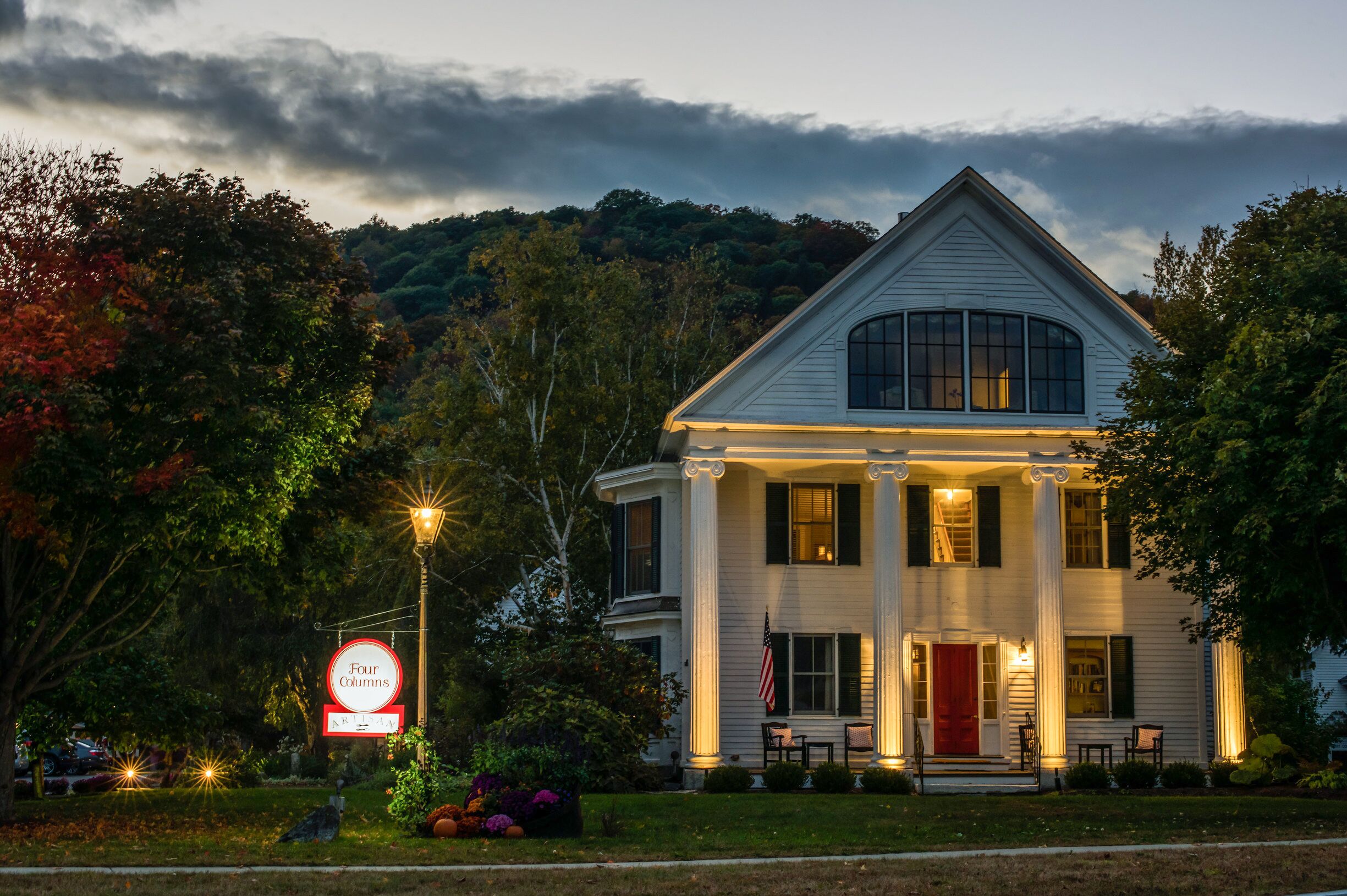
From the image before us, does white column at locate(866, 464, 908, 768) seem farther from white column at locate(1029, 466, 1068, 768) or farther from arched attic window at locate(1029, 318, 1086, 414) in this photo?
arched attic window at locate(1029, 318, 1086, 414)

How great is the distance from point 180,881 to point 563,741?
22.3ft

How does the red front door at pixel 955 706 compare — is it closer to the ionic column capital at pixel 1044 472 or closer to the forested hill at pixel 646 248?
the ionic column capital at pixel 1044 472

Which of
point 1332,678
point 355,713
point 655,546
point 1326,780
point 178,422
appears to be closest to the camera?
point 355,713

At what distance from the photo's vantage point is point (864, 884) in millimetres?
12180

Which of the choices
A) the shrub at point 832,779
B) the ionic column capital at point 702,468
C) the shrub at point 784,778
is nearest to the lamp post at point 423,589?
the ionic column capital at point 702,468

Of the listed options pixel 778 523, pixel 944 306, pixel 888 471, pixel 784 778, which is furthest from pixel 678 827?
pixel 944 306

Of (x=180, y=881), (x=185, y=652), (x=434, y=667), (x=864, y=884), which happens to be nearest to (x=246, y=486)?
(x=180, y=881)

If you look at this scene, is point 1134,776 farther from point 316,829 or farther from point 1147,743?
point 316,829

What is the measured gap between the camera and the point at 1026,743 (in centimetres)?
2803

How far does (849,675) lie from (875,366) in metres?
6.44

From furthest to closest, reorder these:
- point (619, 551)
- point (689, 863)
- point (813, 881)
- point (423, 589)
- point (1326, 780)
A: 1. point (619, 551)
2. point (1326, 780)
3. point (423, 589)
4. point (689, 863)
5. point (813, 881)

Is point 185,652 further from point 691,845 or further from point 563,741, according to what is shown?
point 691,845

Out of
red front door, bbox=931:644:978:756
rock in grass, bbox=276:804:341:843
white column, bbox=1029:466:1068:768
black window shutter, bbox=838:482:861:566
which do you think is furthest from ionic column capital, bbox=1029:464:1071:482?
rock in grass, bbox=276:804:341:843

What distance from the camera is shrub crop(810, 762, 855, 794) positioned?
1000 inches
